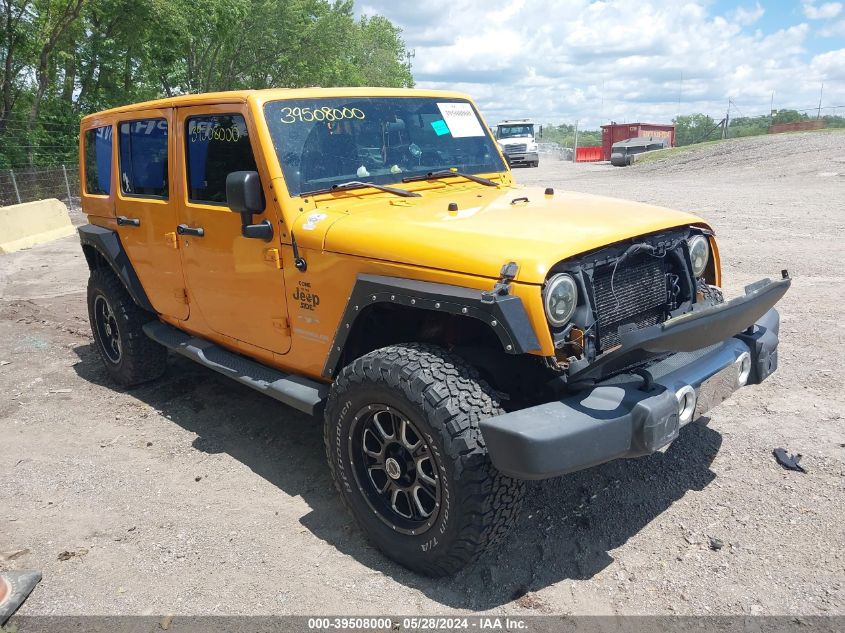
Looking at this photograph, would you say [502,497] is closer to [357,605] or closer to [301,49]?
[357,605]

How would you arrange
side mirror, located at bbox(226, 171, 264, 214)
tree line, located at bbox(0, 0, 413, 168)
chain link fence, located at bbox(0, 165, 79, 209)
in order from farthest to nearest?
1. tree line, located at bbox(0, 0, 413, 168)
2. chain link fence, located at bbox(0, 165, 79, 209)
3. side mirror, located at bbox(226, 171, 264, 214)

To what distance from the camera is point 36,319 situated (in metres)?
7.79

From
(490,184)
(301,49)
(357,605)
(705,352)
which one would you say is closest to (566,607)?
(357,605)

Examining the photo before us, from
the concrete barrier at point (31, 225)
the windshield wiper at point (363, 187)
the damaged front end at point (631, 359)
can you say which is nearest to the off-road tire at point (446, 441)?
the damaged front end at point (631, 359)

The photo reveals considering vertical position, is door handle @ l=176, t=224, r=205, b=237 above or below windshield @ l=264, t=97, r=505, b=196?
below

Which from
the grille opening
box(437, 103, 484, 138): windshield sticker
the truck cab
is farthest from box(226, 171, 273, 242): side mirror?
the truck cab

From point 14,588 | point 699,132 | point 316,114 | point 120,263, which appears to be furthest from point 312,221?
point 699,132

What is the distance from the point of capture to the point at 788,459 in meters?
3.86

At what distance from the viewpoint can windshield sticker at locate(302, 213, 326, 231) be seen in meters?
3.46

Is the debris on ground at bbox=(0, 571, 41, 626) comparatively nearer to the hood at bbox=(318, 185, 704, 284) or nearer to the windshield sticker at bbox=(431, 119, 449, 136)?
the hood at bbox=(318, 185, 704, 284)

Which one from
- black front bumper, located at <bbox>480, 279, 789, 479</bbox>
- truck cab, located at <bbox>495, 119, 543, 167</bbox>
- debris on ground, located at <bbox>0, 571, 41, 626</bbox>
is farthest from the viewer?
truck cab, located at <bbox>495, 119, 543, 167</bbox>

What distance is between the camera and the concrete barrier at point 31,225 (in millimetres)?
12484

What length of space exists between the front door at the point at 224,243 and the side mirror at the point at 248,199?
0.13 ft

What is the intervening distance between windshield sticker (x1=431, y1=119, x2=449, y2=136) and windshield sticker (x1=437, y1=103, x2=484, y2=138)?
34 mm
